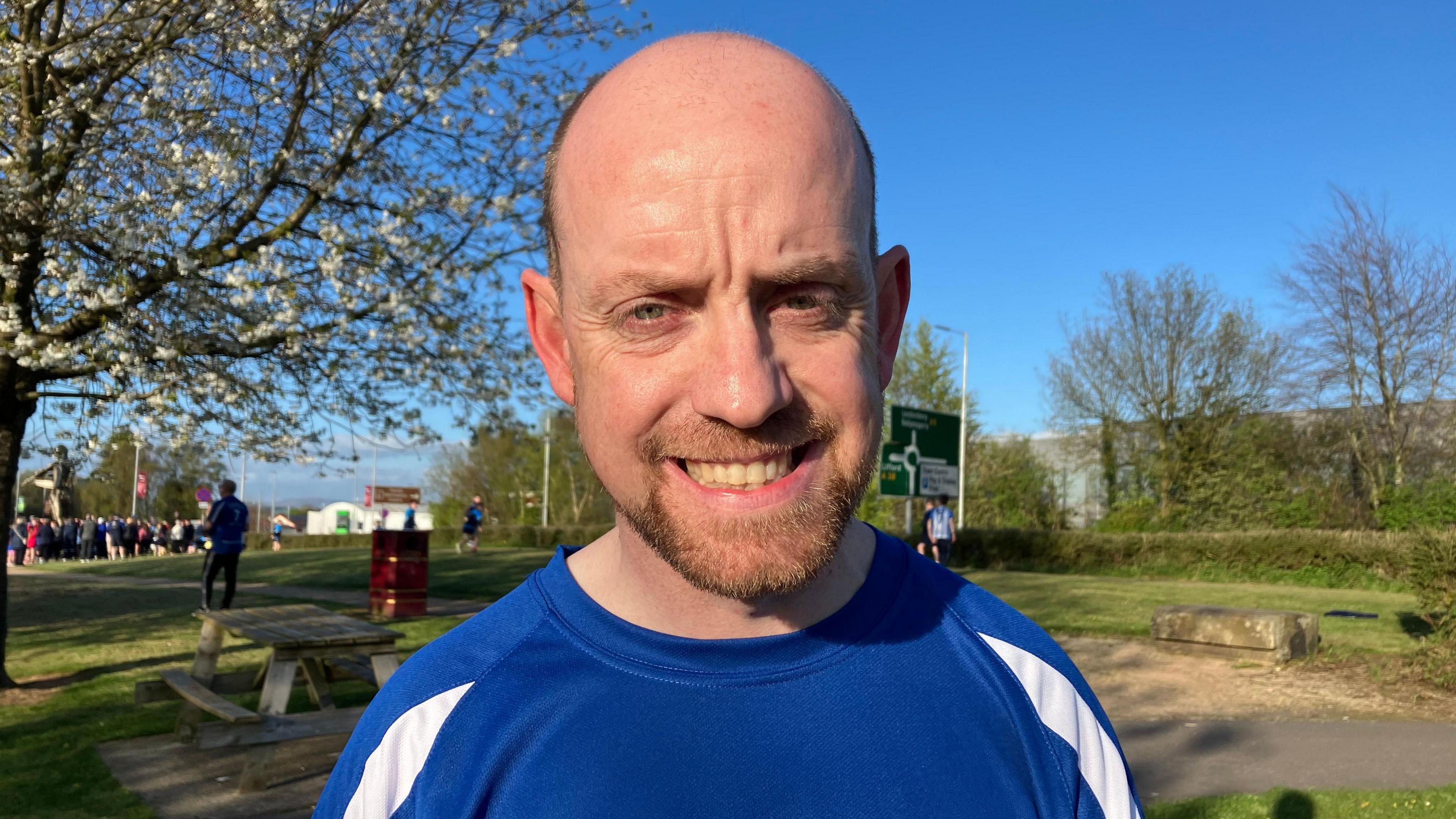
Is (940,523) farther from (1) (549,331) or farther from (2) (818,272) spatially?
(2) (818,272)

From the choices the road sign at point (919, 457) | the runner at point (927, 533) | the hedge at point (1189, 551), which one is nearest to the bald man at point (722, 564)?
the runner at point (927, 533)

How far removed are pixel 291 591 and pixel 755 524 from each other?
20664 millimetres

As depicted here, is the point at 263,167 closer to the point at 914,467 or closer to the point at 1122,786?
the point at 1122,786

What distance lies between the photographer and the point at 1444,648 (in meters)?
10.2

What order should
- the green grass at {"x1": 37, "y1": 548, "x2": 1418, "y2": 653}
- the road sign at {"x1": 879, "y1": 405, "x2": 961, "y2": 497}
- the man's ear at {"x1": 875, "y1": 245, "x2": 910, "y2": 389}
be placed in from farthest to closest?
the road sign at {"x1": 879, "y1": 405, "x2": 961, "y2": 497} → the green grass at {"x1": 37, "y1": 548, "x2": 1418, "y2": 653} → the man's ear at {"x1": 875, "y1": 245, "x2": 910, "y2": 389}

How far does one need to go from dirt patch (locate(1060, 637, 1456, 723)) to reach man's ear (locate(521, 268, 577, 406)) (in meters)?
8.27

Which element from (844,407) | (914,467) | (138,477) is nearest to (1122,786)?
(844,407)

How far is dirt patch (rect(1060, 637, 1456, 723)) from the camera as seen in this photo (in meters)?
9.23

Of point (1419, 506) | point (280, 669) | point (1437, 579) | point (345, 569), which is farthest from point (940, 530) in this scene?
point (280, 669)

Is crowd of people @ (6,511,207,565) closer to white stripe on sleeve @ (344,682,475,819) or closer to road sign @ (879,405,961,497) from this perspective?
road sign @ (879,405,961,497)

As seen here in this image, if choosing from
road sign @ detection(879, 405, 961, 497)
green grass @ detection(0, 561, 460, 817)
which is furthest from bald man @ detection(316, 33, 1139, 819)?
road sign @ detection(879, 405, 961, 497)

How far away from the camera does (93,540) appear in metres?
43.2

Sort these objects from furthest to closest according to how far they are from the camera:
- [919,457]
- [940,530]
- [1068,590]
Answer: [919,457]
[940,530]
[1068,590]

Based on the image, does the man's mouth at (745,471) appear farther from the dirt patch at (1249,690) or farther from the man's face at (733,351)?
the dirt patch at (1249,690)
